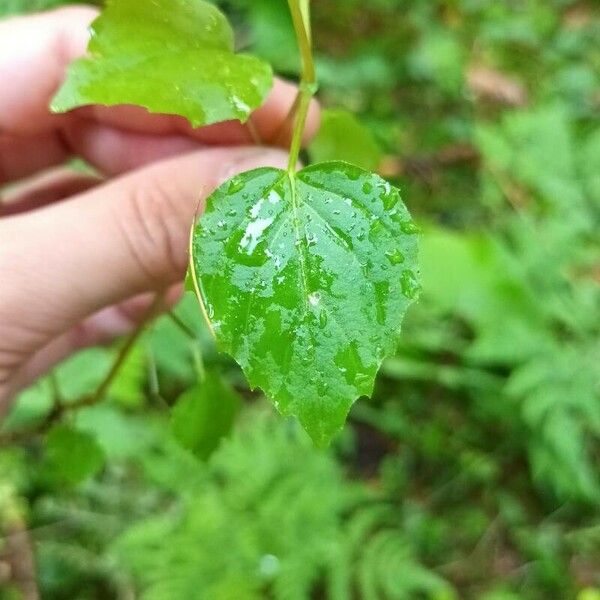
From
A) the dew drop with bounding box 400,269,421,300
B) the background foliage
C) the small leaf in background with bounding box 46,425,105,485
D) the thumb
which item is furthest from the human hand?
the background foliage

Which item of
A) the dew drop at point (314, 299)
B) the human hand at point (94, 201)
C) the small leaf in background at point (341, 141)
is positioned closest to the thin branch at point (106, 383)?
the human hand at point (94, 201)

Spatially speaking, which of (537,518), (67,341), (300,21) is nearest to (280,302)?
(300,21)

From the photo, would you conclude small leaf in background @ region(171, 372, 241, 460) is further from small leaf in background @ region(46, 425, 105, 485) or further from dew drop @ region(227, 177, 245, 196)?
dew drop @ region(227, 177, 245, 196)

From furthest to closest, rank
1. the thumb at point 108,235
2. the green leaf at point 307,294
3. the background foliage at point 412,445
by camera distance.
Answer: the background foliage at point 412,445 < the thumb at point 108,235 < the green leaf at point 307,294

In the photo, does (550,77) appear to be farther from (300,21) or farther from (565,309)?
(300,21)

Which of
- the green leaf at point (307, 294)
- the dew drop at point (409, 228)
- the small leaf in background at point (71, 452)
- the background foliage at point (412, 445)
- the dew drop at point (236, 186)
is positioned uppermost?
the dew drop at point (236, 186)

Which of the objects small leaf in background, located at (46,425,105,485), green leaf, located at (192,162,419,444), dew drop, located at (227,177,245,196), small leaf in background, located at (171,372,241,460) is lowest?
small leaf in background, located at (46,425,105,485)

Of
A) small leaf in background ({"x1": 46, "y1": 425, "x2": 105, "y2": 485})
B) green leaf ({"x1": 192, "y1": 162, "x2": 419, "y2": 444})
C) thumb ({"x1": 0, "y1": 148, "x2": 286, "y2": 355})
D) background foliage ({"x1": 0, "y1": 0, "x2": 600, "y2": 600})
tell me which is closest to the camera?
green leaf ({"x1": 192, "y1": 162, "x2": 419, "y2": 444})

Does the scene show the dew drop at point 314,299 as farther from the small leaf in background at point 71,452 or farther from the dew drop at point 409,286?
the small leaf in background at point 71,452
